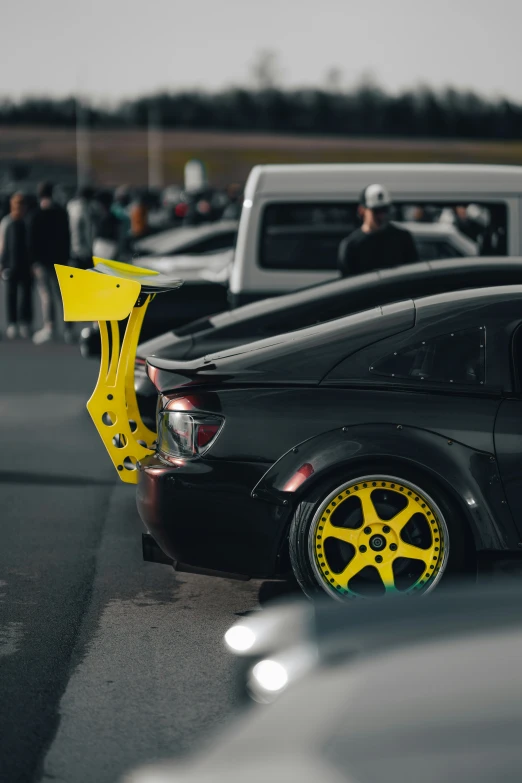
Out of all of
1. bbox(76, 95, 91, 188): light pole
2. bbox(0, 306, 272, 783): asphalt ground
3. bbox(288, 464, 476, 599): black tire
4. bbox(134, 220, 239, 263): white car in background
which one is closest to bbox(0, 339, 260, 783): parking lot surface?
bbox(0, 306, 272, 783): asphalt ground

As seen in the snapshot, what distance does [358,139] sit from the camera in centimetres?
12494

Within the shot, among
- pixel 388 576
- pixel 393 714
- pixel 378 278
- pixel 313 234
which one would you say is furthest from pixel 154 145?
pixel 393 714

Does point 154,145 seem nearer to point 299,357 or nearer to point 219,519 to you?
point 299,357

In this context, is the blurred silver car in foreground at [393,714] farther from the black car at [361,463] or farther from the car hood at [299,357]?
the car hood at [299,357]

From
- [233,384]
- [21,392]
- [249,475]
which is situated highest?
[233,384]

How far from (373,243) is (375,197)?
0.34 m

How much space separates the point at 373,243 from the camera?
8.71 m

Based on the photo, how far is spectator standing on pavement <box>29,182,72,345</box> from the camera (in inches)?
586

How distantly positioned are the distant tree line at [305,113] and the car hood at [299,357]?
364ft

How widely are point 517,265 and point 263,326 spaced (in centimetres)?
150

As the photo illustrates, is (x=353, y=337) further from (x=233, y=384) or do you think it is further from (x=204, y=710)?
(x=204, y=710)

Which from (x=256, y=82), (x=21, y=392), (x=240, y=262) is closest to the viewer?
(x=240, y=262)

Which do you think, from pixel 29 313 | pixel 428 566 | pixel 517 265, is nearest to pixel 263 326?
pixel 517 265

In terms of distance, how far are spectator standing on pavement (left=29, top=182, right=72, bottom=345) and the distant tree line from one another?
10186cm
